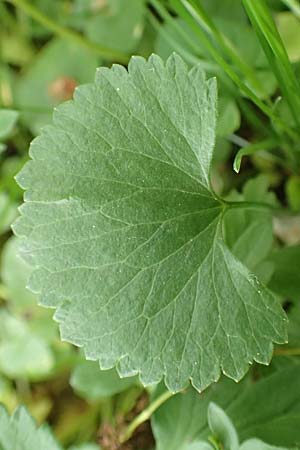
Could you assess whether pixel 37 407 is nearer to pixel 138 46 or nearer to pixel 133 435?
pixel 133 435

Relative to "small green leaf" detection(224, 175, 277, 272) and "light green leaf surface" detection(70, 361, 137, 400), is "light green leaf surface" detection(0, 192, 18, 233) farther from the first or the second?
"small green leaf" detection(224, 175, 277, 272)

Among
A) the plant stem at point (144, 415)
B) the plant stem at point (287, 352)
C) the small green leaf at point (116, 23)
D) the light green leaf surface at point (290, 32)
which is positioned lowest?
the plant stem at point (287, 352)

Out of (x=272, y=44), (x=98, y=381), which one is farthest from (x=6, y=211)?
(x=272, y=44)

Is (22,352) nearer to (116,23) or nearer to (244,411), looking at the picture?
(244,411)

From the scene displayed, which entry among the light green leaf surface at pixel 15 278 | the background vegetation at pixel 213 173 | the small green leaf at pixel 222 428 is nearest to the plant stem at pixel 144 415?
the background vegetation at pixel 213 173

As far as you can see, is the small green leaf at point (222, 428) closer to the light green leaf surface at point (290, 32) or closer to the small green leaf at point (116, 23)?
the light green leaf surface at point (290, 32)

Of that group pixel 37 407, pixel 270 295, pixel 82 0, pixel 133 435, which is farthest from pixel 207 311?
pixel 82 0
